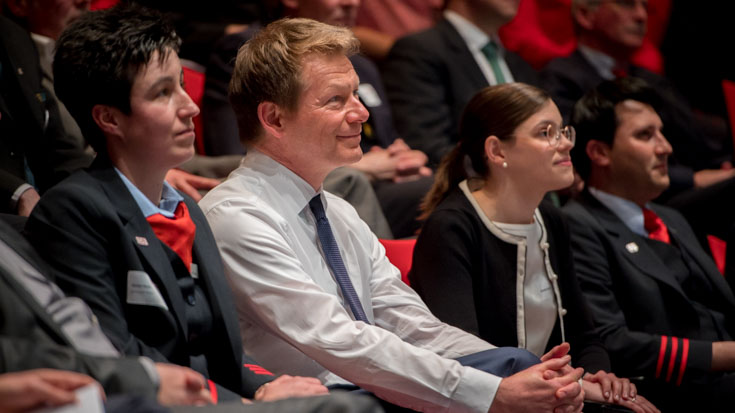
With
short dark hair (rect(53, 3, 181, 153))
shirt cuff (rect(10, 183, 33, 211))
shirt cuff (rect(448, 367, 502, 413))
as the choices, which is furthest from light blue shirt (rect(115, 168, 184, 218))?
shirt cuff (rect(448, 367, 502, 413))

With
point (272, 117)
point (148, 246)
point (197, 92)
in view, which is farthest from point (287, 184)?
point (197, 92)

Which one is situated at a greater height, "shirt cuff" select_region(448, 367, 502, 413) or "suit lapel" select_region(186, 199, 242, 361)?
"suit lapel" select_region(186, 199, 242, 361)

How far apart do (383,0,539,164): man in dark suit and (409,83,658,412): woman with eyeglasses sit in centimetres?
98

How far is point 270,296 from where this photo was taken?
213cm

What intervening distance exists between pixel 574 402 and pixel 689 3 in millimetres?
3902

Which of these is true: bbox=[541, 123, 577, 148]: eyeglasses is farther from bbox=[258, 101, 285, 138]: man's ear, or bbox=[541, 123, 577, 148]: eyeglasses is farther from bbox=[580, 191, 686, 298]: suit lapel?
bbox=[258, 101, 285, 138]: man's ear

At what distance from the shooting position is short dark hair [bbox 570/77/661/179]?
3.47 m

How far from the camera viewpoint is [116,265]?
1.88 meters

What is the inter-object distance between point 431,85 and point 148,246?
7.70 ft

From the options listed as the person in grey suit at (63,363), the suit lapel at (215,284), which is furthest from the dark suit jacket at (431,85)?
the person in grey suit at (63,363)

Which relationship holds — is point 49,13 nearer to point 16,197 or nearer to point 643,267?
point 16,197

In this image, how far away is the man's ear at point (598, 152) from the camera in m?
3.45

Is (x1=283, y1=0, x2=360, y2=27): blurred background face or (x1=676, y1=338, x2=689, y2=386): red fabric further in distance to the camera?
(x1=283, y1=0, x2=360, y2=27): blurred background face

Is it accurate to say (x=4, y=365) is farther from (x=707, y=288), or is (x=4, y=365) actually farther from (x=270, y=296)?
(x=707, y=288)
